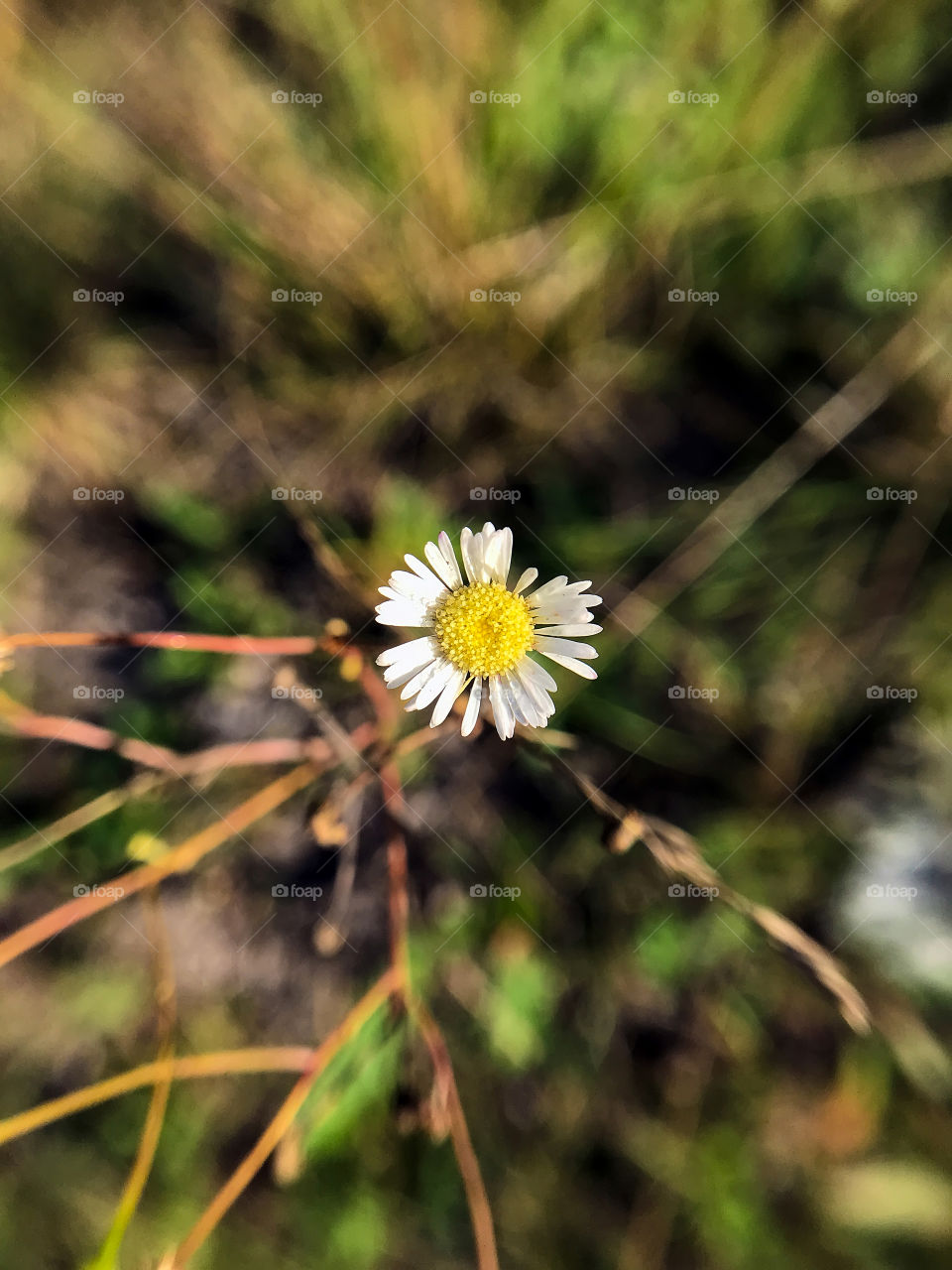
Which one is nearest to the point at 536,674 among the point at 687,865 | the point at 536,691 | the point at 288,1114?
the point at 536,691

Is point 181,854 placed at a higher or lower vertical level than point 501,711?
lower

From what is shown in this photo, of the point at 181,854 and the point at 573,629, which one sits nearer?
the point at 573,629

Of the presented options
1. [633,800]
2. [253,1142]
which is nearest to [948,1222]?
[633,800]

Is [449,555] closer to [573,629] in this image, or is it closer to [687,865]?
[573,629]

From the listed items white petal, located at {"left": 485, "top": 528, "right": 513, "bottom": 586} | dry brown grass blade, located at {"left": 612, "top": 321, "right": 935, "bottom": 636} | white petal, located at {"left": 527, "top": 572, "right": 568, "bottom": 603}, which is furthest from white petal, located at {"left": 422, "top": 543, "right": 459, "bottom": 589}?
dry brown grass blade, located at {"left": 612, "top": 321, "right": 935, "bottom": 636}

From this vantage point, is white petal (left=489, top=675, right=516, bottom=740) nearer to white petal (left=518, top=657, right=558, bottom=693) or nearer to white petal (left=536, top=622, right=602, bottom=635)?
white petal (left=518, top=657, right=558, bottom=693)

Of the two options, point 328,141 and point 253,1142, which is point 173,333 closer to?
point 328,141
